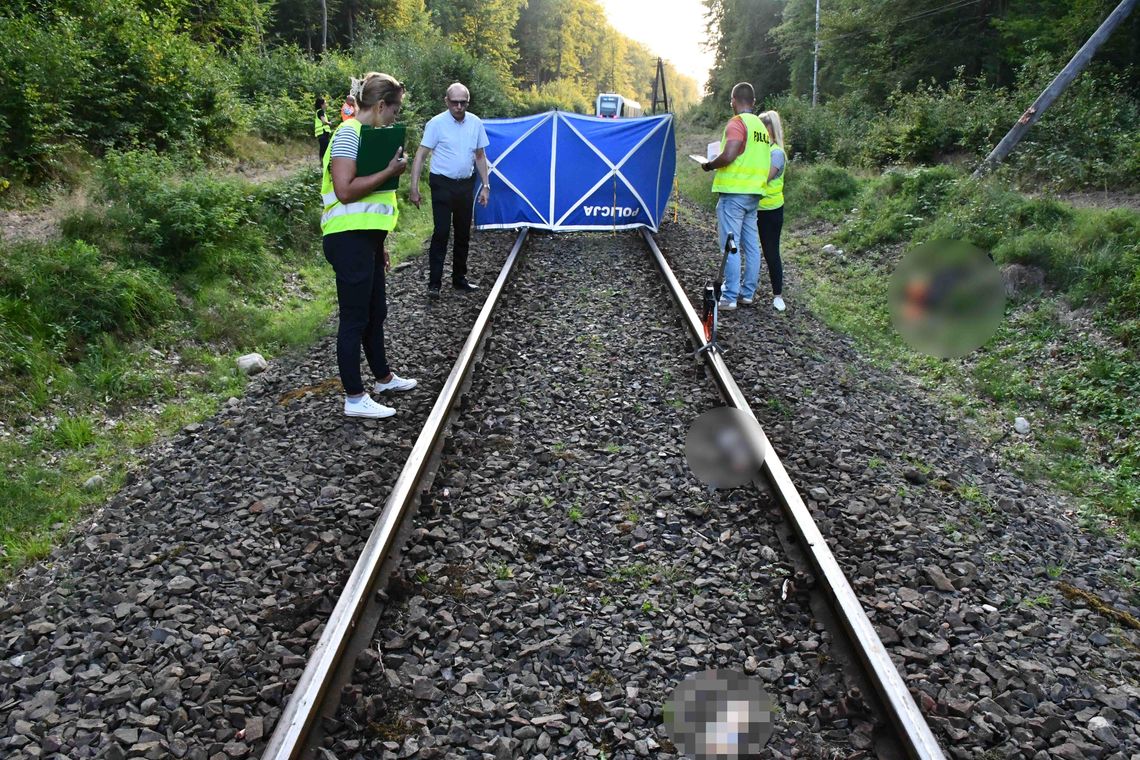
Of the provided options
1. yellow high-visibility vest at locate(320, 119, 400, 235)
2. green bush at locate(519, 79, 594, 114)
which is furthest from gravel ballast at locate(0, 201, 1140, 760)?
green bush at locate(519, 79, 594, 114)

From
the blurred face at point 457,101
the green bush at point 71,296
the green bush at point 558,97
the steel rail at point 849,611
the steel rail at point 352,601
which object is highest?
the green bush at point 558,97

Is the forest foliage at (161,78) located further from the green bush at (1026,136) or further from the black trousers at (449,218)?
the green bush at (1026,136)

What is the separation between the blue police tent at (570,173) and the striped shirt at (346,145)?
7.00m

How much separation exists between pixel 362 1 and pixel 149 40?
1154 inches

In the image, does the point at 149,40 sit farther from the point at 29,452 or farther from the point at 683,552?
the point at 683,552

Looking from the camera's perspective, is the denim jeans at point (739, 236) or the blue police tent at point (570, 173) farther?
the blue police tent at point (570, 173)

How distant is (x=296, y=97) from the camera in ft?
54.1

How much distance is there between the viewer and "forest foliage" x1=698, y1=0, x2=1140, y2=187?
39.4 feet

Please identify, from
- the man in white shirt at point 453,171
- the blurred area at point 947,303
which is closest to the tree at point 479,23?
the man in white shirt at point 453,171

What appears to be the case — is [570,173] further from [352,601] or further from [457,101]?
[352,601]

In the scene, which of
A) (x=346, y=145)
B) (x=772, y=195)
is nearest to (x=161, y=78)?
(x=346, y=145)

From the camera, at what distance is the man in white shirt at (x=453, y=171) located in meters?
7.56

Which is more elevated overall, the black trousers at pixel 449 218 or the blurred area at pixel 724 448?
the black trousers at pixel 449 218

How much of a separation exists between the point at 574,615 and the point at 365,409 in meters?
2.38
